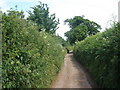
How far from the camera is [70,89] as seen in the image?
841 cm

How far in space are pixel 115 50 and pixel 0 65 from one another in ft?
10.2

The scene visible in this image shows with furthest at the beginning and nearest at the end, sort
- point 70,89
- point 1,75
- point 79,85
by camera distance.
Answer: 1. point 79,85
2. point 70,89
3. point 1,75

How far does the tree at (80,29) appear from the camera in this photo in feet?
140

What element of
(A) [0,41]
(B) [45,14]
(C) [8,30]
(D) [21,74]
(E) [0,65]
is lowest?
(D) [21,74]

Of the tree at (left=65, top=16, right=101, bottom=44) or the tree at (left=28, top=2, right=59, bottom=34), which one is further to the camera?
the tree at (left=65, top=16, right=101, bottom=44)

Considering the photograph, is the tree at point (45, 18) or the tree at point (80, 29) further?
the tree at point (80, 29)

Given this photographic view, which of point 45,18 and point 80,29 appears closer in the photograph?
point 45,18

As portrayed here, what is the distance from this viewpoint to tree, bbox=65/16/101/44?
42.6 metres

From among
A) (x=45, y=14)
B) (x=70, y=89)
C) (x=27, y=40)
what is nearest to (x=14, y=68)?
(x=27, y=40)

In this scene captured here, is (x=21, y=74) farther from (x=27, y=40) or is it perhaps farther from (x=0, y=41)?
(x=27, y=40)

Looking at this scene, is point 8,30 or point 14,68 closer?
point 14,68

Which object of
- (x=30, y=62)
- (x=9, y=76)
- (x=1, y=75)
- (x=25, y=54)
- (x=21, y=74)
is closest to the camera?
(x=1, y=75)

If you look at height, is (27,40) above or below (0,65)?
above

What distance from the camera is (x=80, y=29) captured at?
43562 millimetres
